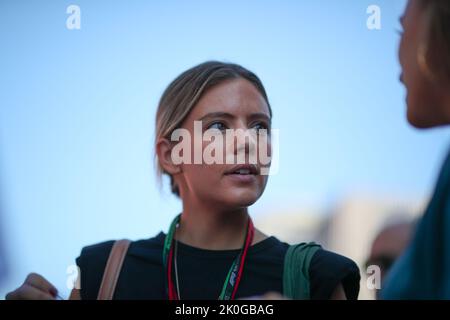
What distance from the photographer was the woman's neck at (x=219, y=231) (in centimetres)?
191

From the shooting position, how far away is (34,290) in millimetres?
1759

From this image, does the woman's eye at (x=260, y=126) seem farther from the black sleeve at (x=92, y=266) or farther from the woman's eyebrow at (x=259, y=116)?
the black sleeve at (x=92, y=266)

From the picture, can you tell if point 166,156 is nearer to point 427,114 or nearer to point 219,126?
point 219,126

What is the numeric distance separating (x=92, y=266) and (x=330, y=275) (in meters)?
0.74

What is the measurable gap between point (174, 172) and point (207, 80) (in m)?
0.32

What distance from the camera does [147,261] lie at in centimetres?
193

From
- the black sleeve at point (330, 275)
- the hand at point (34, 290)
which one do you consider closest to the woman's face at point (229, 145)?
the black sleeve at point (330, 275)

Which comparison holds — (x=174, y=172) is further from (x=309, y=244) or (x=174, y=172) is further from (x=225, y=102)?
(x=309, y=244)

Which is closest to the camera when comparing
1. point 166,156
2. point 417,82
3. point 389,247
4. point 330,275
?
point 417,82

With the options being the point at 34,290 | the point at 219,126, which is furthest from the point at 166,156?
the point at 34,290

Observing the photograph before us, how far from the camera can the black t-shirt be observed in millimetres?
1771
